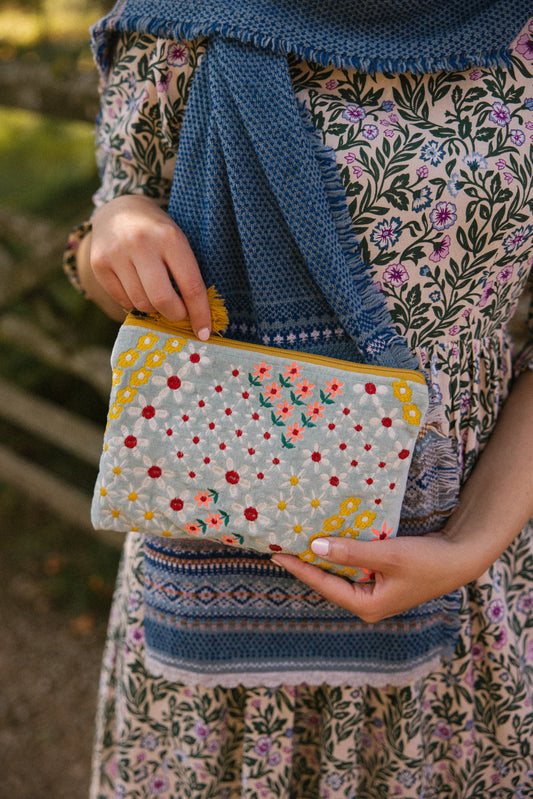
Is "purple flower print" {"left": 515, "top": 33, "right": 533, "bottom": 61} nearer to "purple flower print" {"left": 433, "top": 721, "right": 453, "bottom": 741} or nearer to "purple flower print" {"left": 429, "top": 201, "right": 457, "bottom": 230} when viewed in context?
"purple flower print" {"left": 429, "top": 201, "right": 457, "bottom": 230}

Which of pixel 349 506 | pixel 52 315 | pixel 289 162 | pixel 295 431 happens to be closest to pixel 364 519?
pixel 349 506

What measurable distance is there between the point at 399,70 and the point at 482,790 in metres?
1.20

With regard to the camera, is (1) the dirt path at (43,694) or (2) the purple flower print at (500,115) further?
(1) the dirt path at (43,694)

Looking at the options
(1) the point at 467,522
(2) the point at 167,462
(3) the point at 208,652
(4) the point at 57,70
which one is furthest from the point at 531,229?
(4) the point at 57,70

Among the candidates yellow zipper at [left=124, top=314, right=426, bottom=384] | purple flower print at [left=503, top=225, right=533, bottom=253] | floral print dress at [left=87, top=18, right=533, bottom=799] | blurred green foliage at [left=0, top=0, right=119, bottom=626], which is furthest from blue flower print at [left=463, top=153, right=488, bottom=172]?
blurred green foliage at [left=0, top=0, right=119, bottom=626]

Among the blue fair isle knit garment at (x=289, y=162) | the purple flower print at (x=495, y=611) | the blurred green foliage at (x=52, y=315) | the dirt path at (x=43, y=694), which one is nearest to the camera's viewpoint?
the blue fair isle knit garment at (x=289, y=162)

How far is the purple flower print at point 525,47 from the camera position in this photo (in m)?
0.86

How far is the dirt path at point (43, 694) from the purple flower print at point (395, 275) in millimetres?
1947

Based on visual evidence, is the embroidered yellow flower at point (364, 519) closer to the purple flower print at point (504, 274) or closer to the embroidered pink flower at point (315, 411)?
the embroidered pink flower at point (315, 411)

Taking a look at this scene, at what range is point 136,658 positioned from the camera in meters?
1.12

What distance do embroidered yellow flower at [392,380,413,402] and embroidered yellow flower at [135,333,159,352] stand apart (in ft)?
1.06

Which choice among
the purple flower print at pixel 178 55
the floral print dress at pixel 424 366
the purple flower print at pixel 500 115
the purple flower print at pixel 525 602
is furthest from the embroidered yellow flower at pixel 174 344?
the purple flower print at pixel 525 602

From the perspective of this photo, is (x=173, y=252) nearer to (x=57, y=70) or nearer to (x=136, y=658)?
(x=136, y=658)

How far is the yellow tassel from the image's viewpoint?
84 cm
